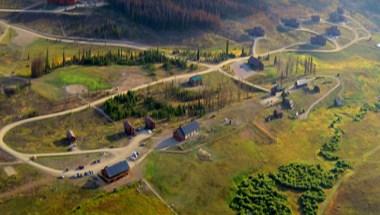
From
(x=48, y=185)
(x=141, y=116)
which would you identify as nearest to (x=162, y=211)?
(x=48, y=185)

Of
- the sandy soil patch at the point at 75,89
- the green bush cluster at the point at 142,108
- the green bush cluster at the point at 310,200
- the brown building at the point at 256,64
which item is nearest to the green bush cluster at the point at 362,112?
Result: the brown building at the point at 256,64

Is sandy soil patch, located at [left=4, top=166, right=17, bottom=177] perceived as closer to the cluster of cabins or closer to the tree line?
the cluster of cabins

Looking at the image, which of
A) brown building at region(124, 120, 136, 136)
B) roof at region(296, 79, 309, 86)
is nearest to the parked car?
brown building at region(124, 120, 136, 136)

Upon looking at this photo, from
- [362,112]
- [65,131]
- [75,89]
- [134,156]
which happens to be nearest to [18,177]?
[65,131]

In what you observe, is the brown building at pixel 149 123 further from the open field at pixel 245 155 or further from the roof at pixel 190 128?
the open field at pixel 245 155

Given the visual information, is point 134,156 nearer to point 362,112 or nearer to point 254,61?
point 254,61

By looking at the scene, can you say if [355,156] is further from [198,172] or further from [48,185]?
[48,185]
